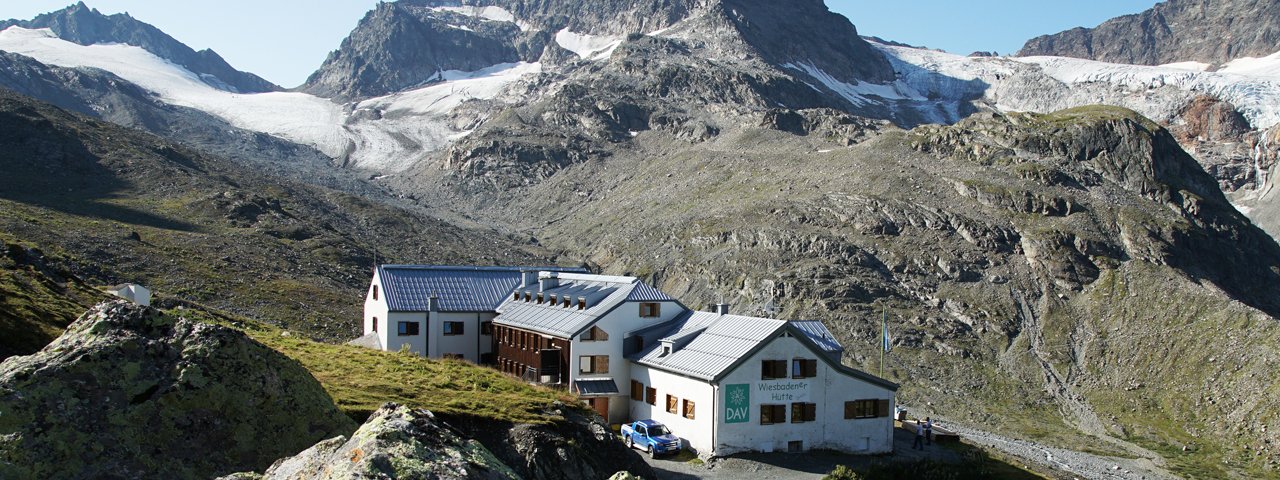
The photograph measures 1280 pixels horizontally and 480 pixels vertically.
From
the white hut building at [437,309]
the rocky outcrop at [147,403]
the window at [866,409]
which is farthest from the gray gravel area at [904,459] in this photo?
the rocky outcrop at [147,403]

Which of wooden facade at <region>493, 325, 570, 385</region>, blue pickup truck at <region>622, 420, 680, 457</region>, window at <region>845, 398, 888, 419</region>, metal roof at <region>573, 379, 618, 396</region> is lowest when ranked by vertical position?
blue pickup truck at <region>622, 420, 680, 457</region>

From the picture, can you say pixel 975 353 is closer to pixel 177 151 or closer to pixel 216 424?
pixel 216 424

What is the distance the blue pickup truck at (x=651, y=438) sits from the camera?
44375mm

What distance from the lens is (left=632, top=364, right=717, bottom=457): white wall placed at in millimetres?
45031

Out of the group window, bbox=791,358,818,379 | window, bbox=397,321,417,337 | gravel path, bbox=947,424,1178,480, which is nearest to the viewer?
window, bbox=791,358,818,379

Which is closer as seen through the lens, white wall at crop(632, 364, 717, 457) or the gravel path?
white wall at crop(632, 364, 717, 457)

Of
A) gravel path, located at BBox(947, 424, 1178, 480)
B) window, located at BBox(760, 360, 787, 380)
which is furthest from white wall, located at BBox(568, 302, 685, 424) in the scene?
gravel path, located at BBox(947, 424, 1178, 480)

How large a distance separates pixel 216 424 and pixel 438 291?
51619 millimetres

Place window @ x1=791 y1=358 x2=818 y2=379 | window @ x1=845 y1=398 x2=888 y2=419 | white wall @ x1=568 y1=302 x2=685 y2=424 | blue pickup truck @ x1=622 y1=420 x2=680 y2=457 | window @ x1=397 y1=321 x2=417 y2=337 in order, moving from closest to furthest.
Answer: blue pickup truck @ x1=622 y1=420 x2=680 y2=457 → window @ x1=791 y1=358 x2=818 y2=379 → window @ x1=845 y1=398 x2=888 y2=419 → white wall @ x1=568 y1=302 x2=685 y2=424 → window @ x1=397 y1=321 x2=417 y2=337

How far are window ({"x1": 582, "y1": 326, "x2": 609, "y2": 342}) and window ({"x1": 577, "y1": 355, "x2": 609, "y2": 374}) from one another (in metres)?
0.92

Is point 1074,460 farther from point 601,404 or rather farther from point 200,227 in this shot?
point 200,227

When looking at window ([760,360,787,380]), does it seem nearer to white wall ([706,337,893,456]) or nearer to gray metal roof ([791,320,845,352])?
white wall ([706,337,893,456])

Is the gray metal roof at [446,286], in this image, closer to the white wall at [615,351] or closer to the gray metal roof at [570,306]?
the gray metal roof at [570,306]

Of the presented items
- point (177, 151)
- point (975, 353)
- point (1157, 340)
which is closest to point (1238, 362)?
point (1157, 340)
